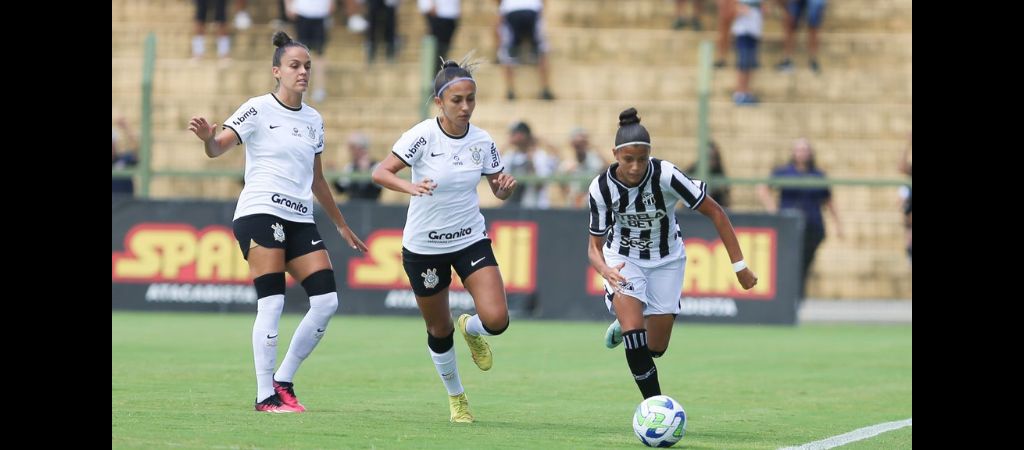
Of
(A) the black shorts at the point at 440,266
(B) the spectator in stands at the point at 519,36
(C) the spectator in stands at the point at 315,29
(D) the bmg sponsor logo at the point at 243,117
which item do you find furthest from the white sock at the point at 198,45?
(A) the black shorts at the point at 440,266

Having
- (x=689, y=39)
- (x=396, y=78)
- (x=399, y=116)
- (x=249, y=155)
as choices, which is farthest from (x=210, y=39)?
(x=249, y=155)

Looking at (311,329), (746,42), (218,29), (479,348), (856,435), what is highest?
(218,29)

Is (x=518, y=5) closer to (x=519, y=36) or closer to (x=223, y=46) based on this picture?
(x=519, y=36)

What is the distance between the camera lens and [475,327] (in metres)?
11.0

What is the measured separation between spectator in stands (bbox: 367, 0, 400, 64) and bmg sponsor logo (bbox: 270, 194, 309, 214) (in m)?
16.1

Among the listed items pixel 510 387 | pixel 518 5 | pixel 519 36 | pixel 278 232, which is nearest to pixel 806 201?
pixel 518 5

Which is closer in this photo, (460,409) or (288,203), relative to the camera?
(460,409)

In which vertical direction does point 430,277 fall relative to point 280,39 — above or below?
below

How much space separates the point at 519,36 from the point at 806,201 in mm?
6281

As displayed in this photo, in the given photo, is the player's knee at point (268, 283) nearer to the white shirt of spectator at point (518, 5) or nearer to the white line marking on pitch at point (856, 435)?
the white line marking on pitch at point (856, 435)

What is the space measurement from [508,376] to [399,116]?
10.4 metres

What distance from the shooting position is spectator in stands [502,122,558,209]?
21703 millimetres

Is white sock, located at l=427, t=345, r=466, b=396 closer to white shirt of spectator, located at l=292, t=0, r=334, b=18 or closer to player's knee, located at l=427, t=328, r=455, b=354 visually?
player's knee, located at l=427, t=328, r=455, b=354
